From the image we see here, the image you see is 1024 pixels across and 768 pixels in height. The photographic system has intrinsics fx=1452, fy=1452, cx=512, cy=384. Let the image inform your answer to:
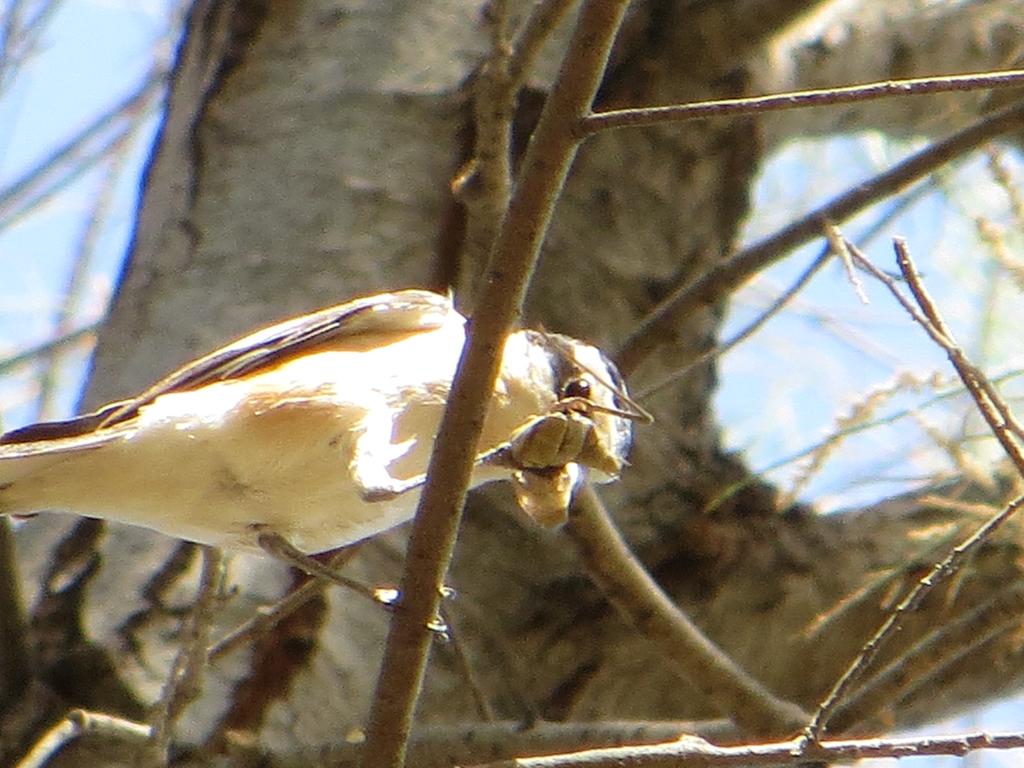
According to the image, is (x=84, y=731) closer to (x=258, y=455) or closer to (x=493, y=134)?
(x=258, y=455)

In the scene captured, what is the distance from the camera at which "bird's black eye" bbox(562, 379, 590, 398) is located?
168 cm

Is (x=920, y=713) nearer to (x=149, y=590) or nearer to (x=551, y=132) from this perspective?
(x=149, y=590)

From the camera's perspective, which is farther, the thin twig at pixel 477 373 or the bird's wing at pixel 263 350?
the bird's wing at pixel 263 350

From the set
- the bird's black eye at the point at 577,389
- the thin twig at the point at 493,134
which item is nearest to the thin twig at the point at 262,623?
the bird's black eye at the point at 577,389

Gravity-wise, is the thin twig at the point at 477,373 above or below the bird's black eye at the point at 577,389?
below

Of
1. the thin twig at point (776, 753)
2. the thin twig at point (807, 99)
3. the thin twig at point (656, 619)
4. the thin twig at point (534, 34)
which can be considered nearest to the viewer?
the thin twig at point (807, 99)

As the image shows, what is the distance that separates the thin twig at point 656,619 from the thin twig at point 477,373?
0.66 m

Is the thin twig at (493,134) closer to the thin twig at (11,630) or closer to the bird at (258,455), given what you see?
the bird at (258,455)

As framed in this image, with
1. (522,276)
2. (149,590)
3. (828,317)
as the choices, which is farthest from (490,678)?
(828,317)

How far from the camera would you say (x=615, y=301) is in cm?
256

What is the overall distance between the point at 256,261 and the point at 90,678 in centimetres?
76

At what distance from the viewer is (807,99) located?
1.15m

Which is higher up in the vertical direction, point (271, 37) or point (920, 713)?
point (271, 37)

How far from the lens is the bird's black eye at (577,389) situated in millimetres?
1682
